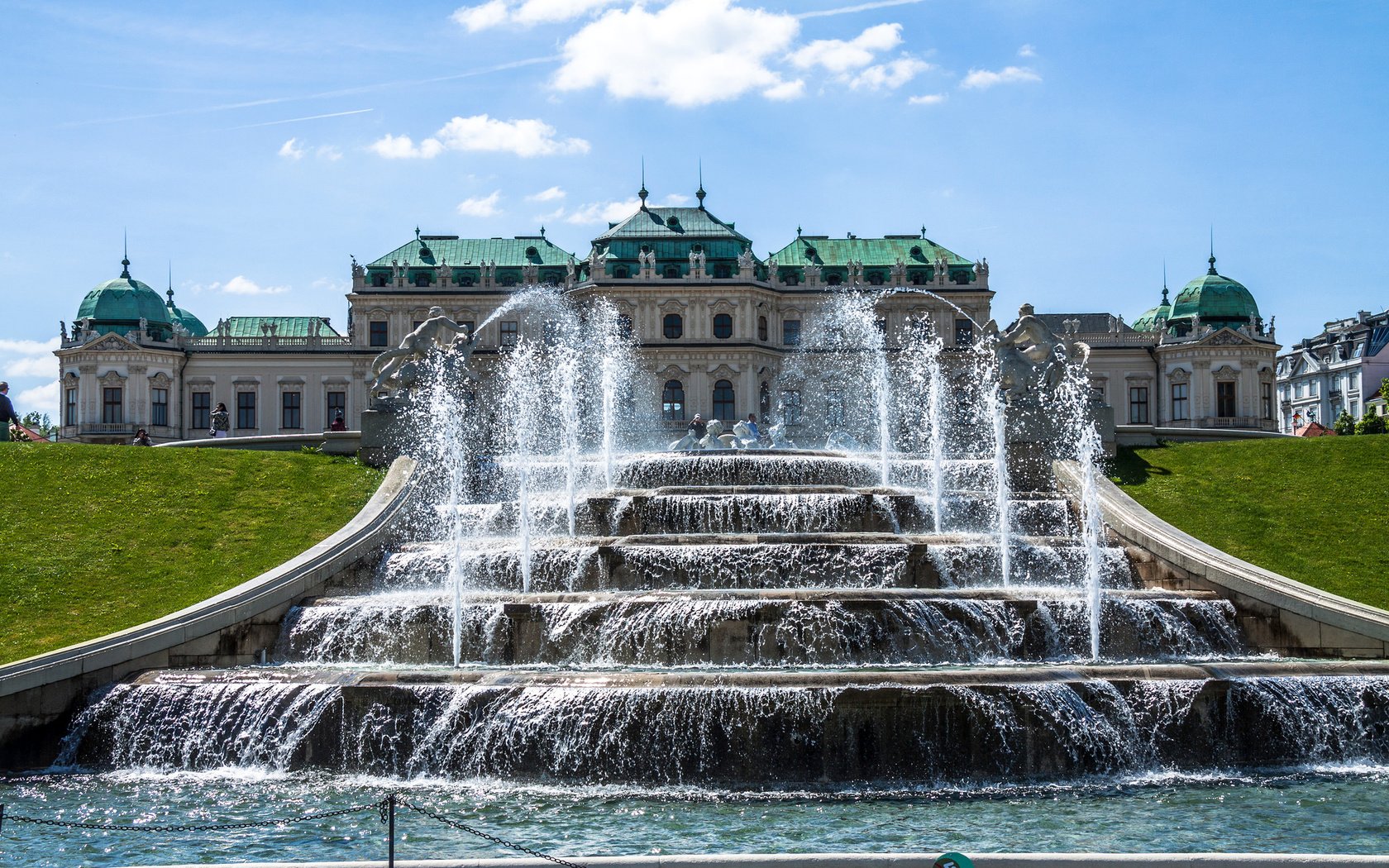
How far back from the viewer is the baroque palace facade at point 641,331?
243 feet

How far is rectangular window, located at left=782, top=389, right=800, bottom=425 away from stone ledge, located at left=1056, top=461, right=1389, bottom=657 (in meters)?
48.2

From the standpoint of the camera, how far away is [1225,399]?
7625 cm

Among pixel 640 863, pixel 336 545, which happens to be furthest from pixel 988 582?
pixel 640 863

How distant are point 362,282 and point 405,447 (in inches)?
1794

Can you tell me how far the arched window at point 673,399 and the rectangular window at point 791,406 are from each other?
5712mm

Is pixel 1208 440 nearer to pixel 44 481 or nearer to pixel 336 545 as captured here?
pixel 336 545

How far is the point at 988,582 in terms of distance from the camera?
24.8 metres

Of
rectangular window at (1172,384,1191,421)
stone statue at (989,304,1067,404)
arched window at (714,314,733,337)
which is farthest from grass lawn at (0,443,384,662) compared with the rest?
rectangular window at (1172,384,1191,421)

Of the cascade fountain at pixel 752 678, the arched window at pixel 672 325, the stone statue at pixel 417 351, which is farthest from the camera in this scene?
the arched window at pixel 672 325

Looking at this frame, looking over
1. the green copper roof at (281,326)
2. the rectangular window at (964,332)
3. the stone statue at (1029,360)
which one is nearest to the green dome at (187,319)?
the green copper roof at (281,326)

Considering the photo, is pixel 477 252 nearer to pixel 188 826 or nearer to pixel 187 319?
pixel 187 319

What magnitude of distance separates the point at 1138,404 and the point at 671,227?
28.9 metres

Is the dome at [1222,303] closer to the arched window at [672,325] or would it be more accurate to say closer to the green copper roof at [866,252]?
the green copper roof at [866,252]

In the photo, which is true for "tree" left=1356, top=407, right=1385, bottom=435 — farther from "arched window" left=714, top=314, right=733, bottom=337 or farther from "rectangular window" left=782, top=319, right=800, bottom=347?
"arched window" left=714, top=314, right=733, bottom=337
